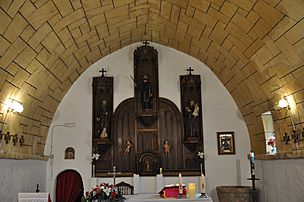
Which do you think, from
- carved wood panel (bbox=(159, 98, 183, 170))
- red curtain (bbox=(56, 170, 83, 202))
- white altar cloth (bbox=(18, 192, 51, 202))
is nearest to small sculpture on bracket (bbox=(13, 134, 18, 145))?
white altar cloth (bbox=(18, 192, 51, 202))

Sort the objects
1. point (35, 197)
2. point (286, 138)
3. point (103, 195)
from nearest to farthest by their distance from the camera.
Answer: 1. point (103, 195)
2. point (35, 197)
3. point (286, 138)

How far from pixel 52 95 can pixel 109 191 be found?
11.6 ft

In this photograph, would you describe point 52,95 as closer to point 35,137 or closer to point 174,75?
point 35,137

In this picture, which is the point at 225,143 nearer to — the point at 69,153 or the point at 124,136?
the point at 124,136

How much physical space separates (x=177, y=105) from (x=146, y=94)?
0.77 m

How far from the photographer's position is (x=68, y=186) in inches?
299

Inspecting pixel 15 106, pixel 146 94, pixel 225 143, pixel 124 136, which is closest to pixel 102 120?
pixel 124 136

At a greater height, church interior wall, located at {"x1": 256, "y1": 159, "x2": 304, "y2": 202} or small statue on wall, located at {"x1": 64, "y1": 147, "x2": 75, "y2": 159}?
small statue on wall, located at {"x1": 64, "y1": 147, "x2": 75, "y2": 159}

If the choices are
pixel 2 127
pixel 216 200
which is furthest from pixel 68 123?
pixel 216 200

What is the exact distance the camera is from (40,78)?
6.39 meters

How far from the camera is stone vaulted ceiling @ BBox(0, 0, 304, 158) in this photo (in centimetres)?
479

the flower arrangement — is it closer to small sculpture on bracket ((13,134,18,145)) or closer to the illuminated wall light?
the illuminated wall light

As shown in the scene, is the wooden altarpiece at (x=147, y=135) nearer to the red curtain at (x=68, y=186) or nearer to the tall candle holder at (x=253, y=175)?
the red curtain at (x=68, y=186)

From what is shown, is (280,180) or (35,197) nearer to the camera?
(35,197)
